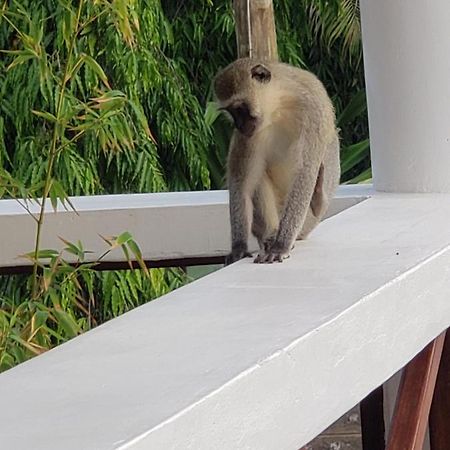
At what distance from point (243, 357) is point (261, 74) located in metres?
1.77

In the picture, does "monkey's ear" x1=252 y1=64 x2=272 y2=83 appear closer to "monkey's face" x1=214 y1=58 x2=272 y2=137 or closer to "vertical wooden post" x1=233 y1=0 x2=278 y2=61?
"monkey's face" x1=214 y1=58 x2=272 y2=137

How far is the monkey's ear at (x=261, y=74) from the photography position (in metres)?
2.90

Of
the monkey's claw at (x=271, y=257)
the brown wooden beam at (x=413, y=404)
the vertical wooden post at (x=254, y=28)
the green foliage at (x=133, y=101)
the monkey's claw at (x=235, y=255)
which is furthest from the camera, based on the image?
the vertical wooden post at (x=254, y=28)

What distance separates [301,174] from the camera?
2797mm

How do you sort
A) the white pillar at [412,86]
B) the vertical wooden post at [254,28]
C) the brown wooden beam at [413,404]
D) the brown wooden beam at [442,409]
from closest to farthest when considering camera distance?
the brown wooden beam at [413,404] → the brown wooden beam at [442,409] → the white pillar at [412,86] → the vertical wooden post at [254,28]

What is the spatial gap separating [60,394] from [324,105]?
1894mm

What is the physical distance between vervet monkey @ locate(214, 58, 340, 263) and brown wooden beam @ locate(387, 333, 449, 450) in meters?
0.95

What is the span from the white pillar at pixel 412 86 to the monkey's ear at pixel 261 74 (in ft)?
1.04

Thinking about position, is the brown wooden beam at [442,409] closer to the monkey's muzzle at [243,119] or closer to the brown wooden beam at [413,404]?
the brown wooden beam at [413,404]

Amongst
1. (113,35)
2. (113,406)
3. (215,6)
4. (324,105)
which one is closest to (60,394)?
(113,406)

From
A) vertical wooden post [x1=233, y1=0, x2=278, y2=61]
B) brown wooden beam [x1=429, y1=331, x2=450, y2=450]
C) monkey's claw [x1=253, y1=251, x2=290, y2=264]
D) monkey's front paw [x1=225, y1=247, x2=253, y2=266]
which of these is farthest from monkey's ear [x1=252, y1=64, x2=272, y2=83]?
vertical wooden post [x1=233, y1=0, x2=278, y2=61]

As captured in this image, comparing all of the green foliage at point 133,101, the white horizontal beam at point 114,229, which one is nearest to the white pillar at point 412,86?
the white horizontal beam at point 114,229

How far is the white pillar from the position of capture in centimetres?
254

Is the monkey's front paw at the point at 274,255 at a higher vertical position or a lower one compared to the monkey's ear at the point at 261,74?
lower
